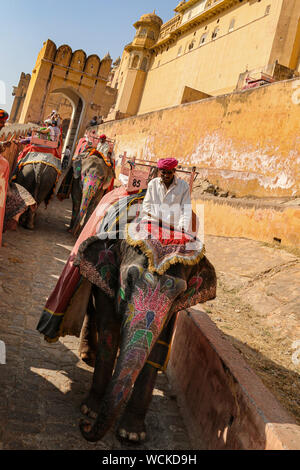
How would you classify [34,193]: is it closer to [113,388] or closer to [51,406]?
[51,406]

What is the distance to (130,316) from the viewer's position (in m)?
2.71

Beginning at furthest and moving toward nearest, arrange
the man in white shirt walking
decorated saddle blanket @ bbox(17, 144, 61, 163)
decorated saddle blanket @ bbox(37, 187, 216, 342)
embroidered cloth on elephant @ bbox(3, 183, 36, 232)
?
decorated saddle blanket @ bbox(17, 144, 61, 163) → embroidered cloth on elephant @ bbox(3, 183, 36, 232) → the man in white shirt walking → decorated saddle blanket @ bbox(37, 187, 216, 342)

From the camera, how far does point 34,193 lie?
31.1 ft

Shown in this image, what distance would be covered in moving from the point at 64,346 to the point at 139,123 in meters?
19.5

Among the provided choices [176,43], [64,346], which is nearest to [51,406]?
[64,346]

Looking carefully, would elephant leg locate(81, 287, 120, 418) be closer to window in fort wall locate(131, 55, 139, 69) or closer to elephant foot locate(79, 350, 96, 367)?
elephant foot locate(79, 350, 96, 367)

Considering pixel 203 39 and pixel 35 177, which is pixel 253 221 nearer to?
Answer: pixel 35 177

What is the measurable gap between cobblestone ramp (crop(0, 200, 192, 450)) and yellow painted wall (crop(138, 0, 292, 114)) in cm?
2223

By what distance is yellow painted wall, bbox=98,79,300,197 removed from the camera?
1041cm

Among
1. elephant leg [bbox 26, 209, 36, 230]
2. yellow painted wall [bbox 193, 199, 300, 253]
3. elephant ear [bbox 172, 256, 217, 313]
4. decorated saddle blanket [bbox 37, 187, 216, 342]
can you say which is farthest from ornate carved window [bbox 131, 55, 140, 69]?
elephant ear [bbox 172, 256, 217, 313]

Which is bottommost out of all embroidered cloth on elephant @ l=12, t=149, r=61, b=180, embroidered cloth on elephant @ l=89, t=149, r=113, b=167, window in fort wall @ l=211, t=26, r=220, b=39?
embroidered cloth on elephant @ l=12, t=149, r=61, b=180

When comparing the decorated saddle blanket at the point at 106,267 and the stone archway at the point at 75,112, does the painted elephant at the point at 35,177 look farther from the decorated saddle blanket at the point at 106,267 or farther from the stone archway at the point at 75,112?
the stone archway at the point at 75,112

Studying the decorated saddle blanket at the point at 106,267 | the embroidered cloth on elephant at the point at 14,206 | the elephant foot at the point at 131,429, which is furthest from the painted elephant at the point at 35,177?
the elephant foot at the point at 131,429

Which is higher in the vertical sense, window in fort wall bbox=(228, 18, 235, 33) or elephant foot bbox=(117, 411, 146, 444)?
window in fort wall bbox=(228, 18, 235, 33)
